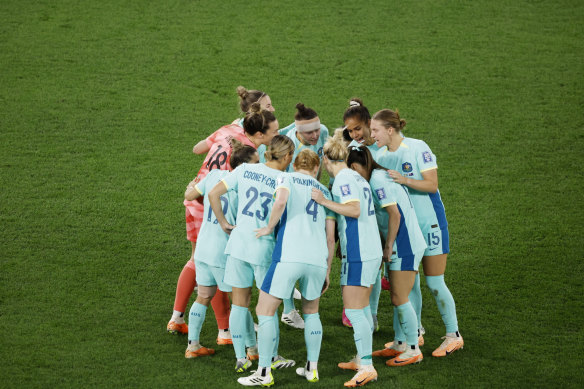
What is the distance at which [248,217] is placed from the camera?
4.85 meters

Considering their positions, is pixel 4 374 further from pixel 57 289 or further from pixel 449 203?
pixel 449 203

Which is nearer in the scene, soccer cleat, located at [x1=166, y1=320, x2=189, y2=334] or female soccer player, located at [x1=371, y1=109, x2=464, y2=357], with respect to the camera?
A: female soccer player, located at [x1=371, y1=109, x2=464, y2=357]

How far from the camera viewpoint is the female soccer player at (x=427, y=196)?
17.4 feet

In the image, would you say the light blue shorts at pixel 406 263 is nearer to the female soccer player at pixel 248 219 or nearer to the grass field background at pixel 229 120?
the grass field background at pixel 229 120

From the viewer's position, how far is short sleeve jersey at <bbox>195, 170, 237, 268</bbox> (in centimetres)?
510

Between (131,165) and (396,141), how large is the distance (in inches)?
182

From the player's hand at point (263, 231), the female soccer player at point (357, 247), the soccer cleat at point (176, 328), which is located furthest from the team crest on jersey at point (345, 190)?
the soccer cleat at point (176, 328)

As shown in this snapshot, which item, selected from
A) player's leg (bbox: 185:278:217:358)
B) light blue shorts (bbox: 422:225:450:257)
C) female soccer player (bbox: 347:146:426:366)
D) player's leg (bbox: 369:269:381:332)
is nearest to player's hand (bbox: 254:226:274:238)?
player's leg (bbox: 185:278:217:358)

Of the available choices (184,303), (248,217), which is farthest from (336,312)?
(248,217)

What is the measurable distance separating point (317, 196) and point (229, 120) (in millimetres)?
5559

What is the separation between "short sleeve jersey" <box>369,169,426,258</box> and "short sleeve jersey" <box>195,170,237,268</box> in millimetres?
1056

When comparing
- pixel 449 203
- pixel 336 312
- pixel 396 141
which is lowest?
pixel 336 312

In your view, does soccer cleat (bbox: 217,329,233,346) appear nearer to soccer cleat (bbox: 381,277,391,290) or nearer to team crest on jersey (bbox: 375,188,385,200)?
soccer cleat (bbox: 381,277,391,290)

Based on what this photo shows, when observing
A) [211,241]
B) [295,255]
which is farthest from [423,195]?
[211,241]
